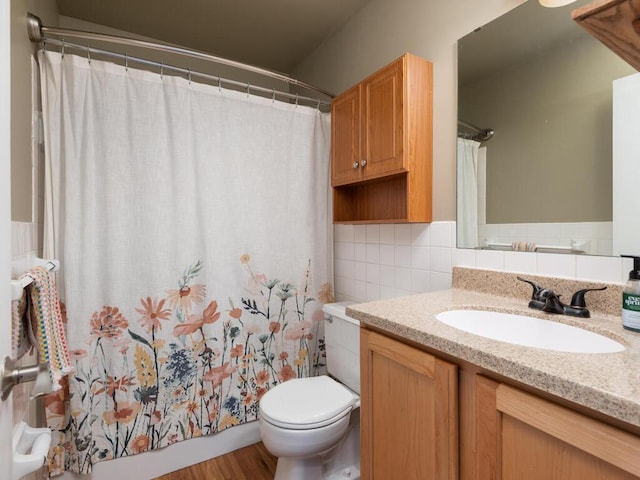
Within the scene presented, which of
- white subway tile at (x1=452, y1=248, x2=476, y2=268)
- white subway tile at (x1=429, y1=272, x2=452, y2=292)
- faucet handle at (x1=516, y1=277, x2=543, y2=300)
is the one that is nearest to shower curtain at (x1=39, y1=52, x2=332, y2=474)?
white subway tile at (x1=429, y1=272, x2=452, y2=292)

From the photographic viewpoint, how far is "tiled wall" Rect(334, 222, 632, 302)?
1000mm

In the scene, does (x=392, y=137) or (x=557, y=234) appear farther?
(x=392, y=137)

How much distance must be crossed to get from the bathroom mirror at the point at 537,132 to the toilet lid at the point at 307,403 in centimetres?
88

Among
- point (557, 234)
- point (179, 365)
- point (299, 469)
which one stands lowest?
point (299, 469)

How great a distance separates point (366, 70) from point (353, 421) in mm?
1906

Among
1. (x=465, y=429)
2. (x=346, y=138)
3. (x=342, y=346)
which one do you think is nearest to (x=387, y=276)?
(x=342, y=346)

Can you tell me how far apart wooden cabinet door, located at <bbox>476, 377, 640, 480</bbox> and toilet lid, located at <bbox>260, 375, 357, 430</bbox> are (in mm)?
738

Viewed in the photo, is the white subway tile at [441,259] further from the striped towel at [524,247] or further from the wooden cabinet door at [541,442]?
the wooden cabinet door at [541,442]

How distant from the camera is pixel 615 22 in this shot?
0.63 metres

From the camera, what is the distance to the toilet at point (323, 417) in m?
1.26

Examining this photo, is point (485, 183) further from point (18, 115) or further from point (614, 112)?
point (18, 115)

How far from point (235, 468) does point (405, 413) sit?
1208 millimetres

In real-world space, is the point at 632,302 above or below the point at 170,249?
below

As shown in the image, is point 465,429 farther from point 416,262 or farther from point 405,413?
point 416,262
